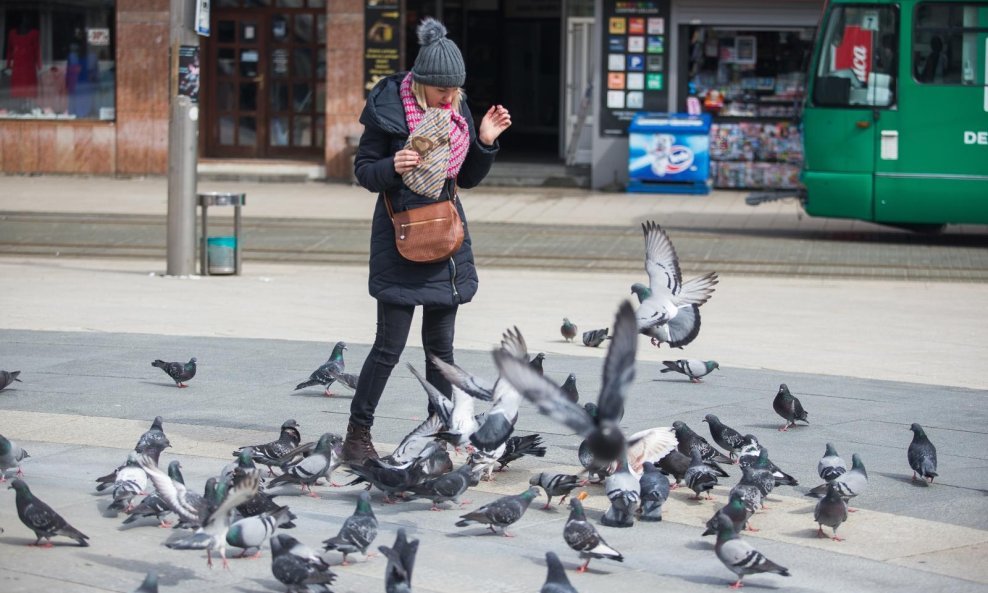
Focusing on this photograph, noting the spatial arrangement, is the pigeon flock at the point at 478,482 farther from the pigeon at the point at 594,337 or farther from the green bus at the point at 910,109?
the green bus at the point at 910,109

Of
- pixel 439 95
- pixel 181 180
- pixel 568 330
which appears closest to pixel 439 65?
pixel 439 95

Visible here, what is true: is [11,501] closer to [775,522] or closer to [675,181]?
[775,522]

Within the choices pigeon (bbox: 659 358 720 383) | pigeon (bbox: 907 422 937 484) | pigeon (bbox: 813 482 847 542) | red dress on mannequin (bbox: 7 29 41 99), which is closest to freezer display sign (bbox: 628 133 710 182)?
red dress on mannequin (bbox: 7 29 41 99)

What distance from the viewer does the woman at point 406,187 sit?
643 cm

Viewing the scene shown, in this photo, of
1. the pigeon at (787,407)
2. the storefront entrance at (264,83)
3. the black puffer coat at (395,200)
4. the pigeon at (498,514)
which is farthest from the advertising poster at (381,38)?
the pigeon at (498,514)

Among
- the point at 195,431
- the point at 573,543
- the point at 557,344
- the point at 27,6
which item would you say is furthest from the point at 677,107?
the point at 573,543

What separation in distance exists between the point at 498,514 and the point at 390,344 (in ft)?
3.96

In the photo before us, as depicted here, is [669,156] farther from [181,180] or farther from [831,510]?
[831,510]

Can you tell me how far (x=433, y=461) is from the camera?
6352mm

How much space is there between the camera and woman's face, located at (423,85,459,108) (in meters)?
6.42

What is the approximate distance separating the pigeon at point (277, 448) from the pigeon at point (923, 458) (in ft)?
9.33

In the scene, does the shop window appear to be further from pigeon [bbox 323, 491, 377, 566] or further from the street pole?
pigeon [bbox 323, 491, 377, 566]

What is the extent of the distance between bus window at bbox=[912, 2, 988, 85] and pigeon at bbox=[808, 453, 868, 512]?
41.1ft

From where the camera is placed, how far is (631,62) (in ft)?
80.3
